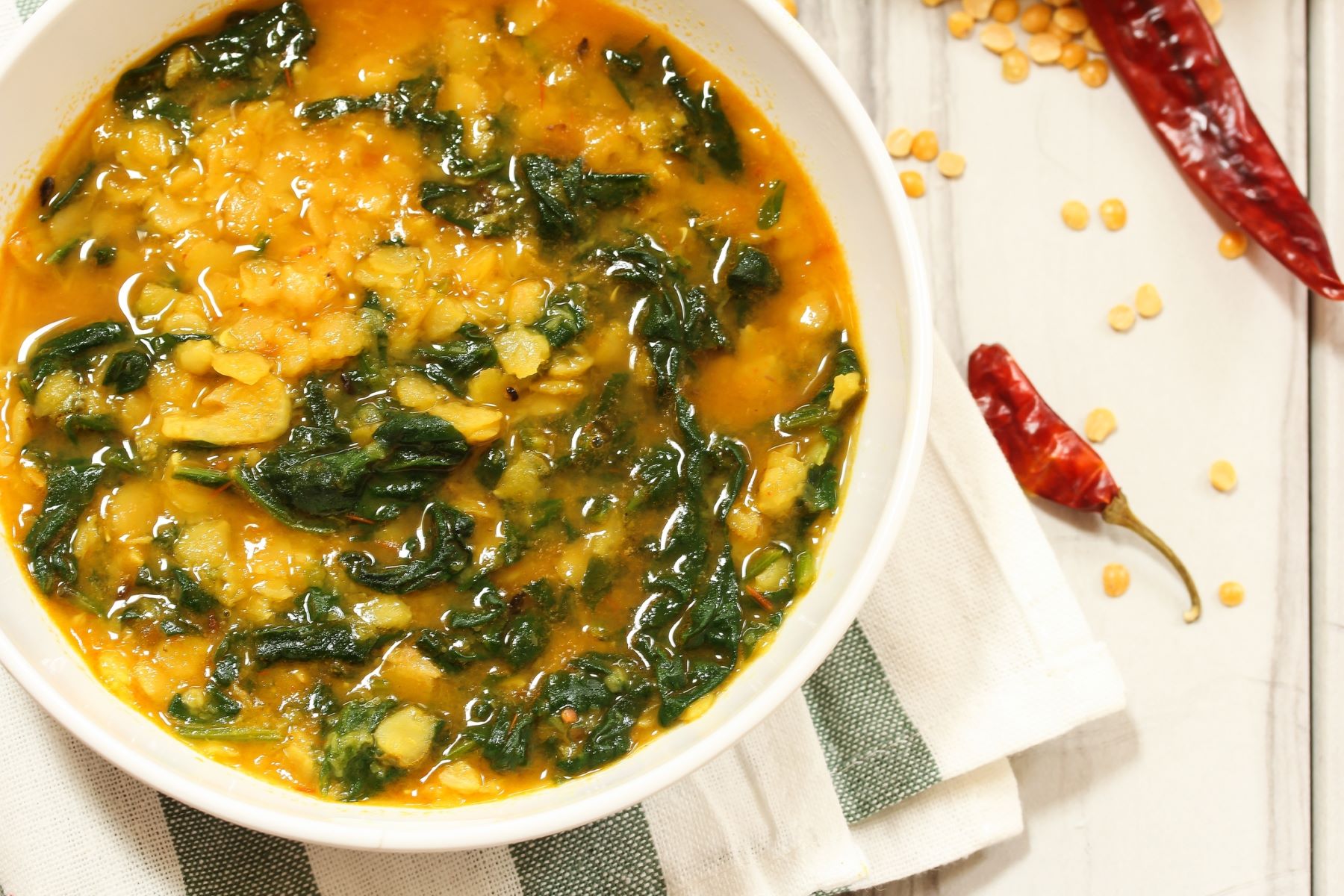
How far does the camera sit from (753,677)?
334 centimetres

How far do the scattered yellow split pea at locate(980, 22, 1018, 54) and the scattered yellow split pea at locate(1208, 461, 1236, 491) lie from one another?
164 centimetres

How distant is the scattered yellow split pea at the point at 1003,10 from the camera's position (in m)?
4.27

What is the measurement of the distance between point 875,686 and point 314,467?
190cm

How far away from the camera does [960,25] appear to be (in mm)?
4223

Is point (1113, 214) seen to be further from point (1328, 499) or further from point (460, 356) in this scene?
point (460, 356)

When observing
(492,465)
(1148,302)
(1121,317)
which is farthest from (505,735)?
(1148,302)

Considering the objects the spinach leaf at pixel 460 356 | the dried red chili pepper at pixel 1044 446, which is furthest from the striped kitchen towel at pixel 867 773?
the spinach leaf at pixel 460 356

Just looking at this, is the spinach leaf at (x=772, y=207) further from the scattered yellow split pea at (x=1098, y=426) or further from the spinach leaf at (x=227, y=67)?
the scattered yellow split pea at (x=1098, y=426)

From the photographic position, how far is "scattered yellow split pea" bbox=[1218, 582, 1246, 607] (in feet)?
14.0

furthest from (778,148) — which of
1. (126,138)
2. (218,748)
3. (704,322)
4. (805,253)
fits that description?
(218,748)

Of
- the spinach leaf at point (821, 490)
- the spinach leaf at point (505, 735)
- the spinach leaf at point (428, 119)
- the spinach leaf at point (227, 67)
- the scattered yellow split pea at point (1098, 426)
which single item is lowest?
the spinach leaf at point (505, 735)

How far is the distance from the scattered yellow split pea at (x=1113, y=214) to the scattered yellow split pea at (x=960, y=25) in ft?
2.52

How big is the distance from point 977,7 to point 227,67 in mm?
2534

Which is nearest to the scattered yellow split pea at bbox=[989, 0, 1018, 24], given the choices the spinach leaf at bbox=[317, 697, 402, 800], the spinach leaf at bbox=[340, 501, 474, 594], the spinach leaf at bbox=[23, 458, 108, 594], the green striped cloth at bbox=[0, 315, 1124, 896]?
the green striped cloth at bbox=[0, 315, 1124, 896]
